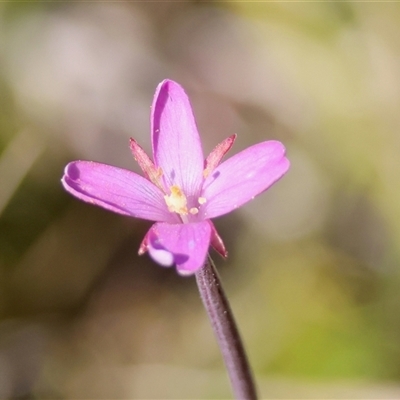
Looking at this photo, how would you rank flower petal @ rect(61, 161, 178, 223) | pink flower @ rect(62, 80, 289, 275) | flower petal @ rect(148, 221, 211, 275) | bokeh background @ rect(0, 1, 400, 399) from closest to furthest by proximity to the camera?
flower petal @ rect(148, 221, 211, 275)
pink flower @ rect(62, 80, 289, 275)
flower petal @ rect(61, 161, 178, 223)
bokeh background @ rect(0, 1, 400, 399)

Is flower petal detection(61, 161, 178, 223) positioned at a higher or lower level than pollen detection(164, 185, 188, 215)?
lower

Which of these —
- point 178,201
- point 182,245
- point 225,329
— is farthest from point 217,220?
point 182,245

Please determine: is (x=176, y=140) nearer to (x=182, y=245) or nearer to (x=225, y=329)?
(x=182, y=245)

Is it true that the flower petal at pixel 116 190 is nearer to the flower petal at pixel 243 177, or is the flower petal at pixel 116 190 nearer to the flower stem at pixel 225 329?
the flower petal at pixel 243 177

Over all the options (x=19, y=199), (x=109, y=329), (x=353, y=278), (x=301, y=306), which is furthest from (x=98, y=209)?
(x=353, y=278)

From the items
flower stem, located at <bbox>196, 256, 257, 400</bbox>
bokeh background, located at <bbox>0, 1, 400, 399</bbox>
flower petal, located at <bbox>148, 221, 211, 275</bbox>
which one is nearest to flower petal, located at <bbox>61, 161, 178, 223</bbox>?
flower petal, located at <bbox>148, 221, 211, 275</bbox>

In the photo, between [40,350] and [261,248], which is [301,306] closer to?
[261,248]

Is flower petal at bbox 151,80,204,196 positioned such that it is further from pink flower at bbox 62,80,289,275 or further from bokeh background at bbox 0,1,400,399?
bokeh background at bbox 0,1,400,399
